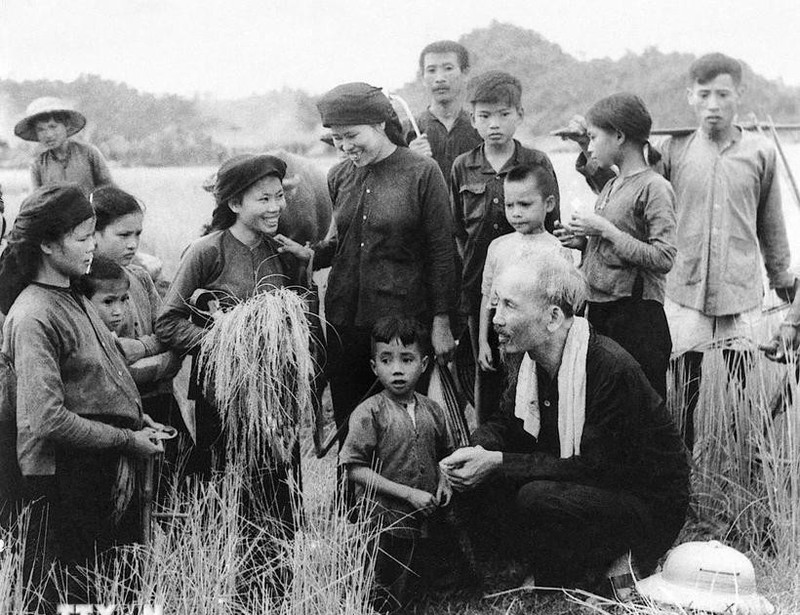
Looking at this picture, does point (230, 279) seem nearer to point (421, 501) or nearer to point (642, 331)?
point (421, 501)

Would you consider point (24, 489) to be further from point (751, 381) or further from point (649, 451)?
point (751, 381)

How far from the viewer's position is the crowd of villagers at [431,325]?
144 inches

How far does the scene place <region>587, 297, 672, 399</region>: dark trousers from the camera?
461 centimetres

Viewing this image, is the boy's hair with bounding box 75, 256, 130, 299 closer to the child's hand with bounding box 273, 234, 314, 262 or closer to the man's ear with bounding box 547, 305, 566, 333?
the child's hand with bounding box 273, 234, 314, 262

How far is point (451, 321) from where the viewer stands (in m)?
4.61

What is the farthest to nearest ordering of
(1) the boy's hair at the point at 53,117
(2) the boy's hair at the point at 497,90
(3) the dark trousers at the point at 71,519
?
(1) the boy's hair at the point at 53,117
(2) the boy's hair at the point at 497,90
(3) the dark trousers at the point at 71,519

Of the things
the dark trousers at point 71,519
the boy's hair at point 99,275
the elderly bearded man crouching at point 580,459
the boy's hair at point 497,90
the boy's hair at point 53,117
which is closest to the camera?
the dark trousers at point 71,519

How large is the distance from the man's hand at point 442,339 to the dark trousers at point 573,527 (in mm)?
749

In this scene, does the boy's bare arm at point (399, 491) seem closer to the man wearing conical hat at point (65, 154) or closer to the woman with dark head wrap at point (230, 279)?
the woman with dark head wrap at point (230, 279)

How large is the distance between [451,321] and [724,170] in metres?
1.86

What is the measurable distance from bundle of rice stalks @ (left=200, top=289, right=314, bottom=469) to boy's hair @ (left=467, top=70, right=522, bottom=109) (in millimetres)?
1433

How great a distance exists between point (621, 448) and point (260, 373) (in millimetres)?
1610

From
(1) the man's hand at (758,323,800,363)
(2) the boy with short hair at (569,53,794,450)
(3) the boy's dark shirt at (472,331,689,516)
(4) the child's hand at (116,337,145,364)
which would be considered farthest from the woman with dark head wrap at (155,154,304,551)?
(1) the man's hand at (758,323,800,363)

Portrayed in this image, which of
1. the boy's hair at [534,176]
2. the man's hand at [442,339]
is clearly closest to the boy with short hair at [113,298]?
the man's hand at [442,339]
